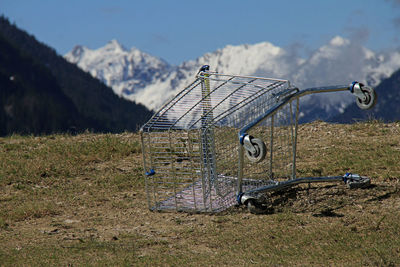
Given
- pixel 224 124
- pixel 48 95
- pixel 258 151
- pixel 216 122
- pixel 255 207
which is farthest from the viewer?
pixel 48 95

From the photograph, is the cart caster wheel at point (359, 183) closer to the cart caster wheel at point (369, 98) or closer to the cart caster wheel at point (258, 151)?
the cart caster wheel at point (369, 98)

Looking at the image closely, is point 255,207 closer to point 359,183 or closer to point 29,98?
point 359,183

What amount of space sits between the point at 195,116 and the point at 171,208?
1.62 meters

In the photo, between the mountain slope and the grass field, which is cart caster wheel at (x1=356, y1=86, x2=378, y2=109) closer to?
the grass field

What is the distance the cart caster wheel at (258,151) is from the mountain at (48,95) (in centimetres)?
10048

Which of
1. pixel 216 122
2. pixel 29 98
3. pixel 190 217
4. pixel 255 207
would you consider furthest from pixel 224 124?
pixel 29 98

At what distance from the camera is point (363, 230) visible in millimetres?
8180

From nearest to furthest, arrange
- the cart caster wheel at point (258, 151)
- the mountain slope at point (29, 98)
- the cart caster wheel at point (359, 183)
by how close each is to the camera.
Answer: the cart caster wheel at point (258, 151) → the cart caster wheel at point (359, 183) → the mountain slope at point (29, 98)

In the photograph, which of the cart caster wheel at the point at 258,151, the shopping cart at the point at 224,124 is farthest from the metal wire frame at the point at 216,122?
the cart caster wheel at the point at 258,151

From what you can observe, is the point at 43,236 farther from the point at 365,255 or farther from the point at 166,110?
the point at 365,255

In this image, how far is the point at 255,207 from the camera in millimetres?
9227

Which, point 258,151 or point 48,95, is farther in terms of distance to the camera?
point 48,95

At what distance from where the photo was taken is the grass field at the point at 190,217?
765 centimetres

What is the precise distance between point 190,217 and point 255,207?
3.60 feet
